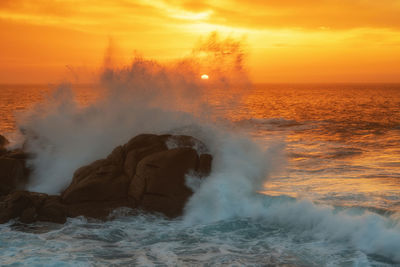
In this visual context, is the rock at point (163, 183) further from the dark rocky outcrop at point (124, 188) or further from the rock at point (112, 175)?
the rock at point (112, 175)

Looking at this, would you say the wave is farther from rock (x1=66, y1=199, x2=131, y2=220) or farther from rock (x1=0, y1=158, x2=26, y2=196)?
rock (x1=66, y1=199, x2=131, y2=220)

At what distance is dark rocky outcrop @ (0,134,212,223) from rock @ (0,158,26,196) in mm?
561

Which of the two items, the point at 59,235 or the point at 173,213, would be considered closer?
the point at 59,235

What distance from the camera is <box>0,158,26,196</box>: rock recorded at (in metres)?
13.8

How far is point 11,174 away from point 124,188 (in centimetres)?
460

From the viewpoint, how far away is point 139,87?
18.8 meters

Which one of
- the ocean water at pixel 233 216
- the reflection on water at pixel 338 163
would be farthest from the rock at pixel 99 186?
the reflection on water at pixel 338 163

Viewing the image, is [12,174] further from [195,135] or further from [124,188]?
[195,135]

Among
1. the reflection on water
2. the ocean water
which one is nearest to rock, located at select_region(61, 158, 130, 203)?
the ocean water

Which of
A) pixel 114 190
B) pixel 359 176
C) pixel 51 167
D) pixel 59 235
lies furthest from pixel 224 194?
pixel 51 167

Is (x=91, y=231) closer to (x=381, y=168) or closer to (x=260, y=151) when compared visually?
(x=260, y=151)

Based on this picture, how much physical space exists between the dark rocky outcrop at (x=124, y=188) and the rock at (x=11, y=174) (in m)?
0.56

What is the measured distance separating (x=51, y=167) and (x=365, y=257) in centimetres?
1152

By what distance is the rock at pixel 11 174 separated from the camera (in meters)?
13.8
